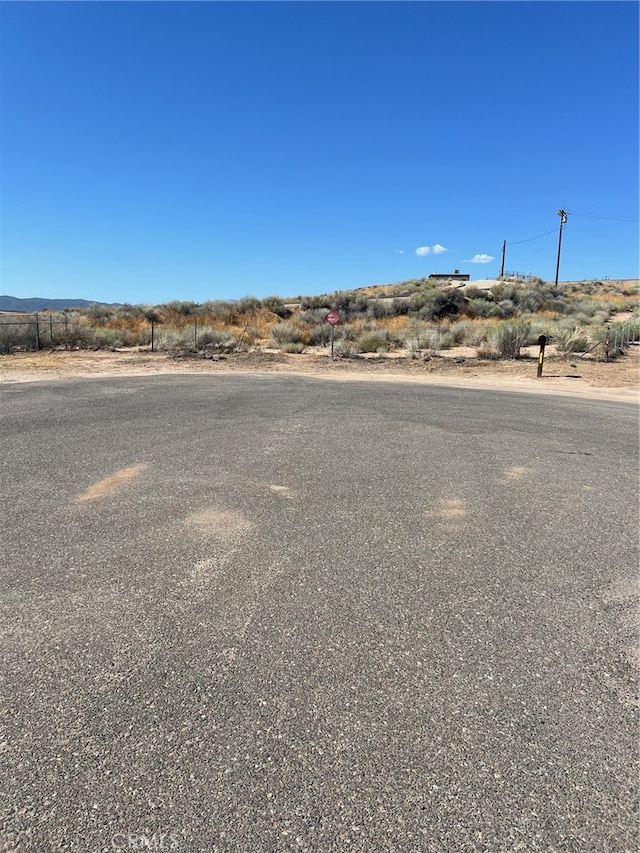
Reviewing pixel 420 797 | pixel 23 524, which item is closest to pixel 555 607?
pixel 420 797

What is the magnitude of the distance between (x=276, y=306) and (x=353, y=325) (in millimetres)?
11717

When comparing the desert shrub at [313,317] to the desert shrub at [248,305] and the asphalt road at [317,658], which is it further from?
the asphalt road at [317,658]

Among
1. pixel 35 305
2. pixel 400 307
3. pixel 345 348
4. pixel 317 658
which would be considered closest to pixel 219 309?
pixel 400 307

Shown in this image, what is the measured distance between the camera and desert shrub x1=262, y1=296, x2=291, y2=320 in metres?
44.8

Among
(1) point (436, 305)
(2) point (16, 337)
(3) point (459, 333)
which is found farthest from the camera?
(1) point (436, 305)

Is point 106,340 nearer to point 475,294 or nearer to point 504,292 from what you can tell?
point 475,294

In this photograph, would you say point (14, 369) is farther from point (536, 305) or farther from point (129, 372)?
point (536, 305)

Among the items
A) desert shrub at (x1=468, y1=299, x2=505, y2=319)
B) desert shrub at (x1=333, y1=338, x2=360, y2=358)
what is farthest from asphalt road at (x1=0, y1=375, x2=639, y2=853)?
desert shrub at (x1=468, y1=299, x2=505, y2=319)

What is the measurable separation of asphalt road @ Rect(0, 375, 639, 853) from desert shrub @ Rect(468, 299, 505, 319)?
38893 mm

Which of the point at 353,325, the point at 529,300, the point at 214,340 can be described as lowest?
the point at 214,340

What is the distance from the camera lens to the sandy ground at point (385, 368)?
16.9m

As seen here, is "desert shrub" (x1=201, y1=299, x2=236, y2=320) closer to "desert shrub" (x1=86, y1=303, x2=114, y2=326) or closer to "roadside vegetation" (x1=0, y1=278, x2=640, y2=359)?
"roadside vegetation" (x1=0, y1=278, x2=640, y2=359)

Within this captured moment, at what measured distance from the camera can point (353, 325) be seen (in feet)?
120

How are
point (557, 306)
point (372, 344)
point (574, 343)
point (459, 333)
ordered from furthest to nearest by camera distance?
point (557, 306) → point (459, 333) → point (372, 344) → point (574, 343)
